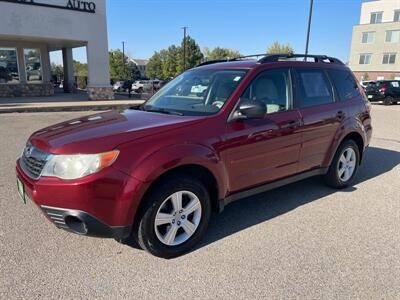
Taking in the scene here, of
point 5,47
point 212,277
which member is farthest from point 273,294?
point 5,47

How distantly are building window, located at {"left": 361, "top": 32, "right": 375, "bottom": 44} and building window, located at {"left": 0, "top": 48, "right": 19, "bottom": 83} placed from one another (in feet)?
178

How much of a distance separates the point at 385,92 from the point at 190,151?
74.6 ft

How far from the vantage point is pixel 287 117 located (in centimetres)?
400

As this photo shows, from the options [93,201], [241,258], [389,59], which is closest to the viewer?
[93,201]

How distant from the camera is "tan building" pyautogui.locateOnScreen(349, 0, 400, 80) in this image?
52.8 m

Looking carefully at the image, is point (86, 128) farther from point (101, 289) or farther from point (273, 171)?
point (273, 171)

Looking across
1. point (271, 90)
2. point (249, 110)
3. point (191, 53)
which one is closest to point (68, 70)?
point (271, 90)

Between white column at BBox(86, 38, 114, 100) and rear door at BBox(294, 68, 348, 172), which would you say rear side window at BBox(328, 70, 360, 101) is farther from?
white column at BBox(86, 38, 114, 100)

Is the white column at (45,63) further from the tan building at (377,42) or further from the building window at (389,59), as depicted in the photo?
the building window at (389,59)

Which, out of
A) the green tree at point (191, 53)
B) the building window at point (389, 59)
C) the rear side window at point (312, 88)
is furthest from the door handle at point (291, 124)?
the green tree at point (191, 53)

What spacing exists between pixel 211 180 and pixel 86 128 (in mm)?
1303

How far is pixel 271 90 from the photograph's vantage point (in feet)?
13.1

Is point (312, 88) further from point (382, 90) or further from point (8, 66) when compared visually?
point (382, 90)

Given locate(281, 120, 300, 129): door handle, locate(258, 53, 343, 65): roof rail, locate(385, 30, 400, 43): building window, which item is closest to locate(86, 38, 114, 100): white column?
locate(258, 53, 343, 65): roof rail
